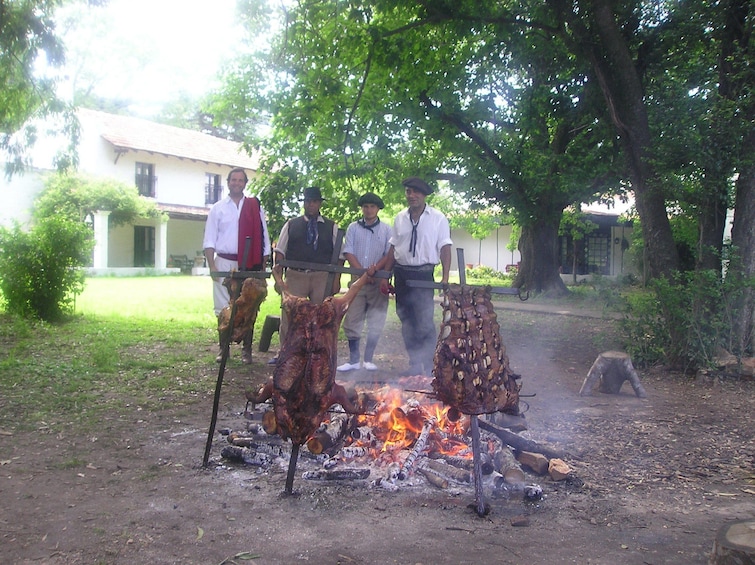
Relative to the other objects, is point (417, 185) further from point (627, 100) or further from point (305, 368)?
point (627, 100)

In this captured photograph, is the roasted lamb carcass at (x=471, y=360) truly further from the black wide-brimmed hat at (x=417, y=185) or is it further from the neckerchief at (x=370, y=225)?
the neckerchief at (x=370, y=225)

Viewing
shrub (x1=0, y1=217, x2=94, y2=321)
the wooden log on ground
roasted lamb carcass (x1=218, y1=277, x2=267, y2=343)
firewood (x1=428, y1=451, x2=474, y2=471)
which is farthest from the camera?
shrub (x1=0, y1=217, x2=94, y2=321)

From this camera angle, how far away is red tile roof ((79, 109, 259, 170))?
31.0 m

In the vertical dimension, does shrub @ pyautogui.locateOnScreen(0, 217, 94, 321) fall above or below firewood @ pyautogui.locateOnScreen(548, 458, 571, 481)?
above

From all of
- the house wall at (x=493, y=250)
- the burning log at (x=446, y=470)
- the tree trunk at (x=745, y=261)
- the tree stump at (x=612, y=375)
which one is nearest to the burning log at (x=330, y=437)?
the burning log at (x=446, y=470)

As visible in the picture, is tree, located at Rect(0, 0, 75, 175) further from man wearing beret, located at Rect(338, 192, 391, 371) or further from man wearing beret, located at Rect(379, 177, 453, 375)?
man wearing beret, located at Rect(379, 177, 453, 375)

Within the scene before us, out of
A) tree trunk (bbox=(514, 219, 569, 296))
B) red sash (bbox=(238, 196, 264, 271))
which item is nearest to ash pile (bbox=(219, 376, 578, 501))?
red sash (bbox=(238, 196, 264, 271))

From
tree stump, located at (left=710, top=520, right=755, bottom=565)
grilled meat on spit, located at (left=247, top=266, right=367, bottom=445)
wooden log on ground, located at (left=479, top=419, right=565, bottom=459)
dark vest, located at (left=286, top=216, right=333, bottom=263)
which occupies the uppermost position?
dark vest, located at (left=286, top=216, right=333, bottom=263)

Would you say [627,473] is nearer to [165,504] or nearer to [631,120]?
[165,504]

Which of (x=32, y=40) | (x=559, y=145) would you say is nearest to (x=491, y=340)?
(x=32, y=40)

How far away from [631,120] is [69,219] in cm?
1033

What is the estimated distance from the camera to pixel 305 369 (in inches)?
161

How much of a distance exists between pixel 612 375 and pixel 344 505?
4528mm

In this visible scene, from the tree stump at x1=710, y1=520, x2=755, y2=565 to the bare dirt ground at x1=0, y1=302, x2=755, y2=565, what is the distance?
0.45 m
